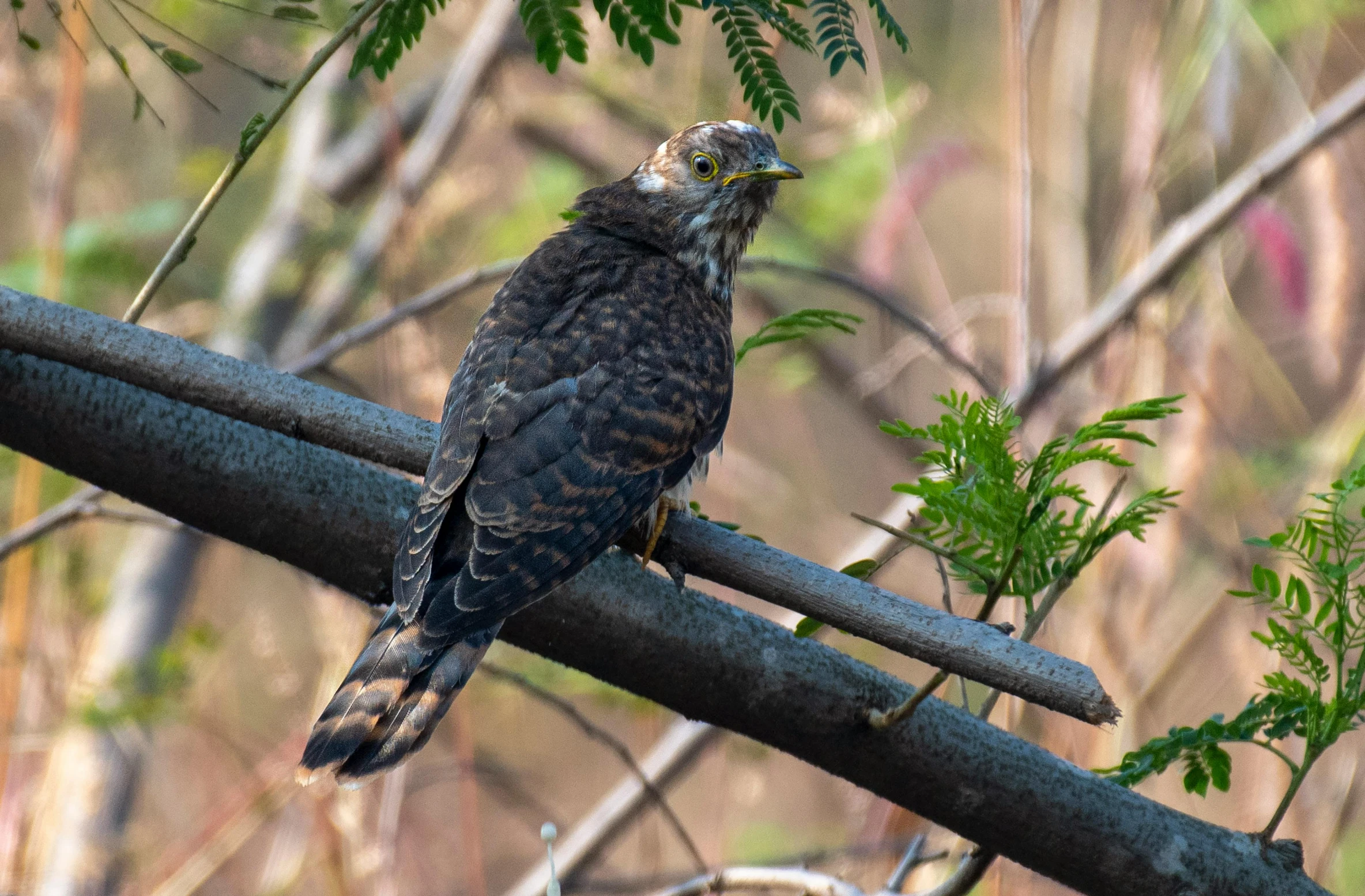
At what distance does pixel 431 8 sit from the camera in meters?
2.01

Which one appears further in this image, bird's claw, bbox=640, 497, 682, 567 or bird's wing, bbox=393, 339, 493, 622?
bird's claw, bbox=640, 497, 682, 567

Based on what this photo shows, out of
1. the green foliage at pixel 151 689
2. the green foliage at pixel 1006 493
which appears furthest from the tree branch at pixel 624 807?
the green foliage at pixel 1006 493

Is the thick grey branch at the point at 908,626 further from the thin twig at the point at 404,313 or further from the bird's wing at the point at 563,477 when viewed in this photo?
the thin twig at the point at 404,313

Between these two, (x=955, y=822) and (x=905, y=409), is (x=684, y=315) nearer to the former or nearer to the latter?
(x=955, y=822)

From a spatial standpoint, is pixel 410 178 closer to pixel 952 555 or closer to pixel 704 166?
pixel 704 166

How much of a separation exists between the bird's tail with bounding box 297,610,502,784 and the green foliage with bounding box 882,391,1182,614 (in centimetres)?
75

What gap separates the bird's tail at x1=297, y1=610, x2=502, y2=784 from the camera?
2.00m

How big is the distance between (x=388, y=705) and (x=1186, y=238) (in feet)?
9.05

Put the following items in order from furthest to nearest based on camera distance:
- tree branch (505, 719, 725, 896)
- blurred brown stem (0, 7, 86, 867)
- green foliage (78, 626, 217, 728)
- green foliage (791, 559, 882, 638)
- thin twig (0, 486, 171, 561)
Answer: tree branch (505, 719, 725, 896)
green foliage (78, 626, 217, 728)
blurred brown stem (0, 7, 86, 867)
thin twig (0, 486, 171, 561)
green foliage (791, 559, 882, 638)

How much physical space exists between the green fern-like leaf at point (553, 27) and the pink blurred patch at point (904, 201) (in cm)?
208

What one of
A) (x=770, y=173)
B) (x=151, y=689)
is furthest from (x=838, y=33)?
(x=151, y=689)

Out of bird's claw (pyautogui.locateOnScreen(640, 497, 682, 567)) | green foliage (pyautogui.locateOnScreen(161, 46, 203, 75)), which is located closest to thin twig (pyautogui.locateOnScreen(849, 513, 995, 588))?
bird's claw (pyautogui.locateOnScreen(640, 497, 682, 567))

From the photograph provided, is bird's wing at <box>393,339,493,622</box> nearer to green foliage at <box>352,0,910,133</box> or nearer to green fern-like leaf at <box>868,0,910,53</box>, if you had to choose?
green foliage at <box>352,0,910,133</box>

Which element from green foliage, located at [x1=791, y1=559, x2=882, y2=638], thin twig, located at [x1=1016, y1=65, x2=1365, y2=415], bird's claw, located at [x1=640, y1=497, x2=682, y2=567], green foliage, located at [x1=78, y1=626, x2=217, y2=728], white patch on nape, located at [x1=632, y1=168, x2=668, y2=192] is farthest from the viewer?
green foliage, located at [x1=78, y1=626, x2=217, y2=728]
